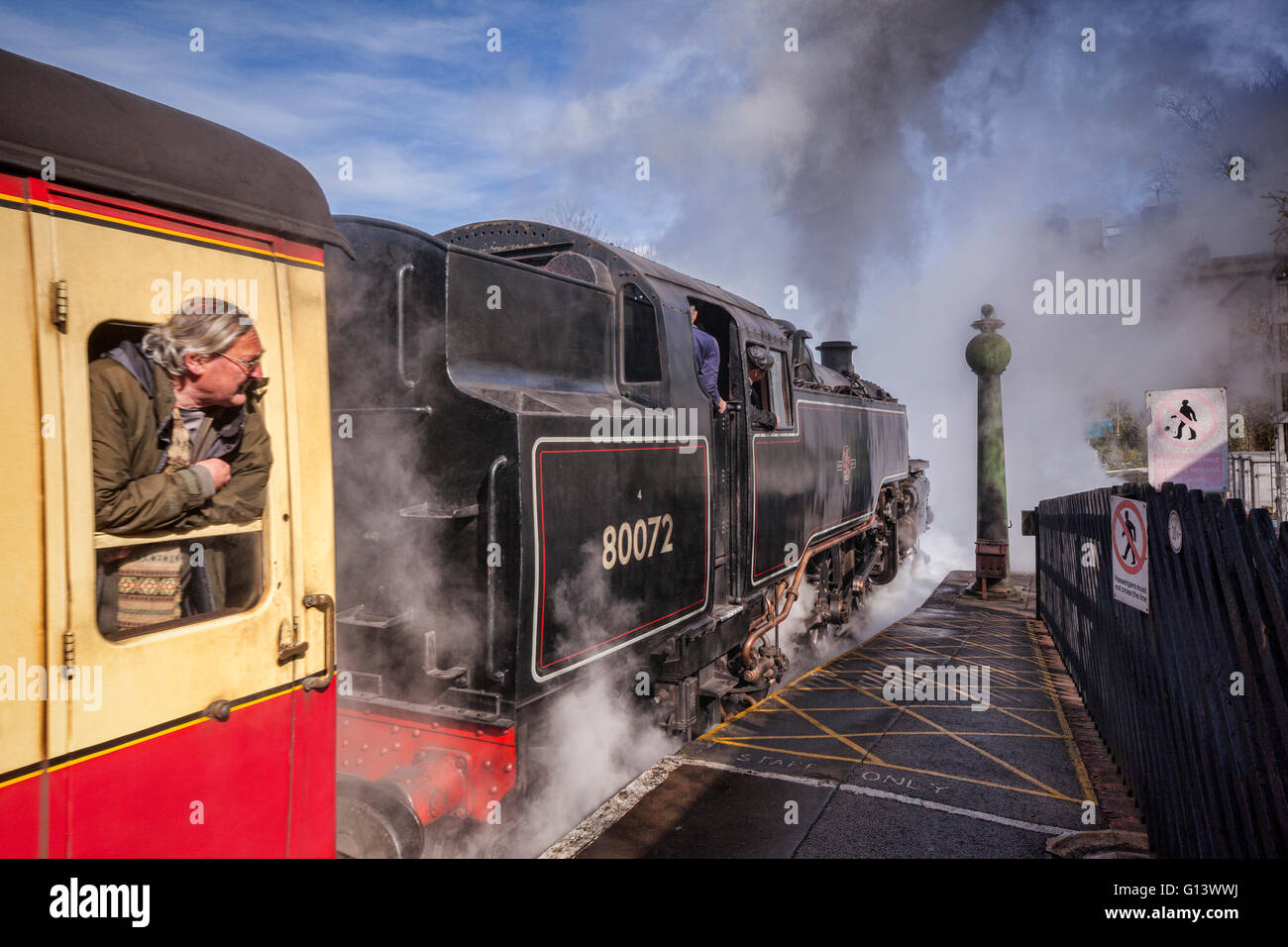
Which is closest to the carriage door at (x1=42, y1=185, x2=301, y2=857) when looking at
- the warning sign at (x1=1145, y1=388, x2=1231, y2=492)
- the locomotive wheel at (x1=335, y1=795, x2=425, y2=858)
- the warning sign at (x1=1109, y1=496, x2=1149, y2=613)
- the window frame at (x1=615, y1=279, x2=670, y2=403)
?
the locomotive wheel at (x1=335, y1=795, x2=425, y2=858)

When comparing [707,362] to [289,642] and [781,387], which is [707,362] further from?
[289,642]

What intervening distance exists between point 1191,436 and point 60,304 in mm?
6582

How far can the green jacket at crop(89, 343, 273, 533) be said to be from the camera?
1872 millimetres

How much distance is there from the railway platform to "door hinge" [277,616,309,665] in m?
2.40

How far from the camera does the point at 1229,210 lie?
25031 mm

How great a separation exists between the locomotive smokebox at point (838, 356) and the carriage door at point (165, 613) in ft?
32.8

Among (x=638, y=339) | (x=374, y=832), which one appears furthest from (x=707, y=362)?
(x=374, y=832)

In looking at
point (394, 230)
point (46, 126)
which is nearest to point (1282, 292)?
point (394, 230)

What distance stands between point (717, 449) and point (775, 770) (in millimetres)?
2191

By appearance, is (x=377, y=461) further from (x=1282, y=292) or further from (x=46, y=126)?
(x=1282, y=292)

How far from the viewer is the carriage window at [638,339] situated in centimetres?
464

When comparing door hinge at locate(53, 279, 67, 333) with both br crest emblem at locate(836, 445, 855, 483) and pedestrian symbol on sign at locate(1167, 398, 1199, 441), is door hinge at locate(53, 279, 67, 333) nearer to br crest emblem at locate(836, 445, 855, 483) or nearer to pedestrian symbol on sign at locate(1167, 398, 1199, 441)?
pedestrian symbol on sign at locate(1167, 398, 1199, 441)

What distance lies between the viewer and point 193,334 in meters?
2.02

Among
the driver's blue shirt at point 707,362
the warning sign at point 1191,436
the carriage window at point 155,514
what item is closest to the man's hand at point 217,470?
the carriage window at point 155,514
